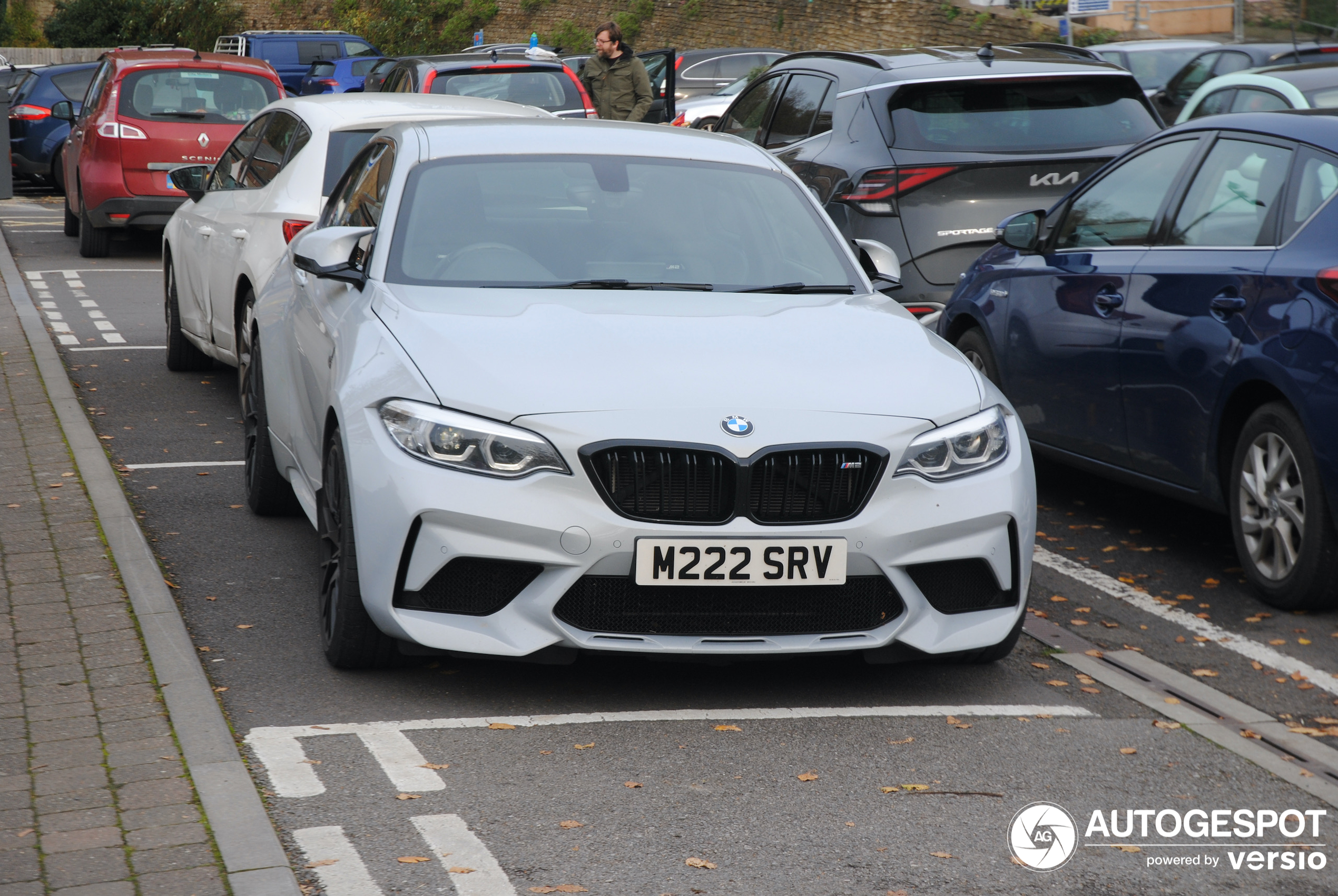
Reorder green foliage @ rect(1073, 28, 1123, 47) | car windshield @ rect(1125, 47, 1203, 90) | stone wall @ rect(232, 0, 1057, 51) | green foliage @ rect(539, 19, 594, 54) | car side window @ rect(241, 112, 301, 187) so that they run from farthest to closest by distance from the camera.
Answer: green foliage @ rect(539, 19, 594, 54)
stone wall @ rect(232, 0, 1057, 51)
green foliage @ rect(1073, 28, 1123, 47)
car windshield @ rect(1125, 47, 1203, 90)
car side window @ rect(241, 112, 301, 187)

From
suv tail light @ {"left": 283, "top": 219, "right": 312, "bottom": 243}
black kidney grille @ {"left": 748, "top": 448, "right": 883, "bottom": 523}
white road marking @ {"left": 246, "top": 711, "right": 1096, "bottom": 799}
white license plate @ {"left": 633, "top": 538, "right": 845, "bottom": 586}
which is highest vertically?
suv tail light @ {"left": 283, "top": 219, "right": 312, "bottom": 243}

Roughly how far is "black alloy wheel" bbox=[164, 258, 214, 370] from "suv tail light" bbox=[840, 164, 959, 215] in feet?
13.6

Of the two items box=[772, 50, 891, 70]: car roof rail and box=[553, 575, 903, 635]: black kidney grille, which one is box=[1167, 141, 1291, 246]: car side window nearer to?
box=[553, 575, 903, 635]: black kidney grille

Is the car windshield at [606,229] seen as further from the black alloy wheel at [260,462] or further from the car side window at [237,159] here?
the car side window at [237,159]

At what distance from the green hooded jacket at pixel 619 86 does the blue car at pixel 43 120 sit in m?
10.1

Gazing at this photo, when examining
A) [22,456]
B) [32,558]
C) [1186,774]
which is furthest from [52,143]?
[1186,774]

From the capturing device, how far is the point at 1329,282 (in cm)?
548

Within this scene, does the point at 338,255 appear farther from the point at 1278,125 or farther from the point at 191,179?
the point at 191,179

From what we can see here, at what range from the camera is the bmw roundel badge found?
4555 mm

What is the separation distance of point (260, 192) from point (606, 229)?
3501 mm

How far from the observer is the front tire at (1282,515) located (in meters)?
5.64

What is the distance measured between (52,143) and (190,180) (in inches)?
649

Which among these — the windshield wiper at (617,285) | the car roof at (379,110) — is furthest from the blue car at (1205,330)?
the car roof at (379,110)

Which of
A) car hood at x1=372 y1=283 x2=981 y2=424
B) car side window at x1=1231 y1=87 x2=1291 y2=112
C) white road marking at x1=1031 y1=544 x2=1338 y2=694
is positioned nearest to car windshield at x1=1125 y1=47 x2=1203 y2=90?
car side window at x1=1231 y1=87 x2=1291 y2=112
